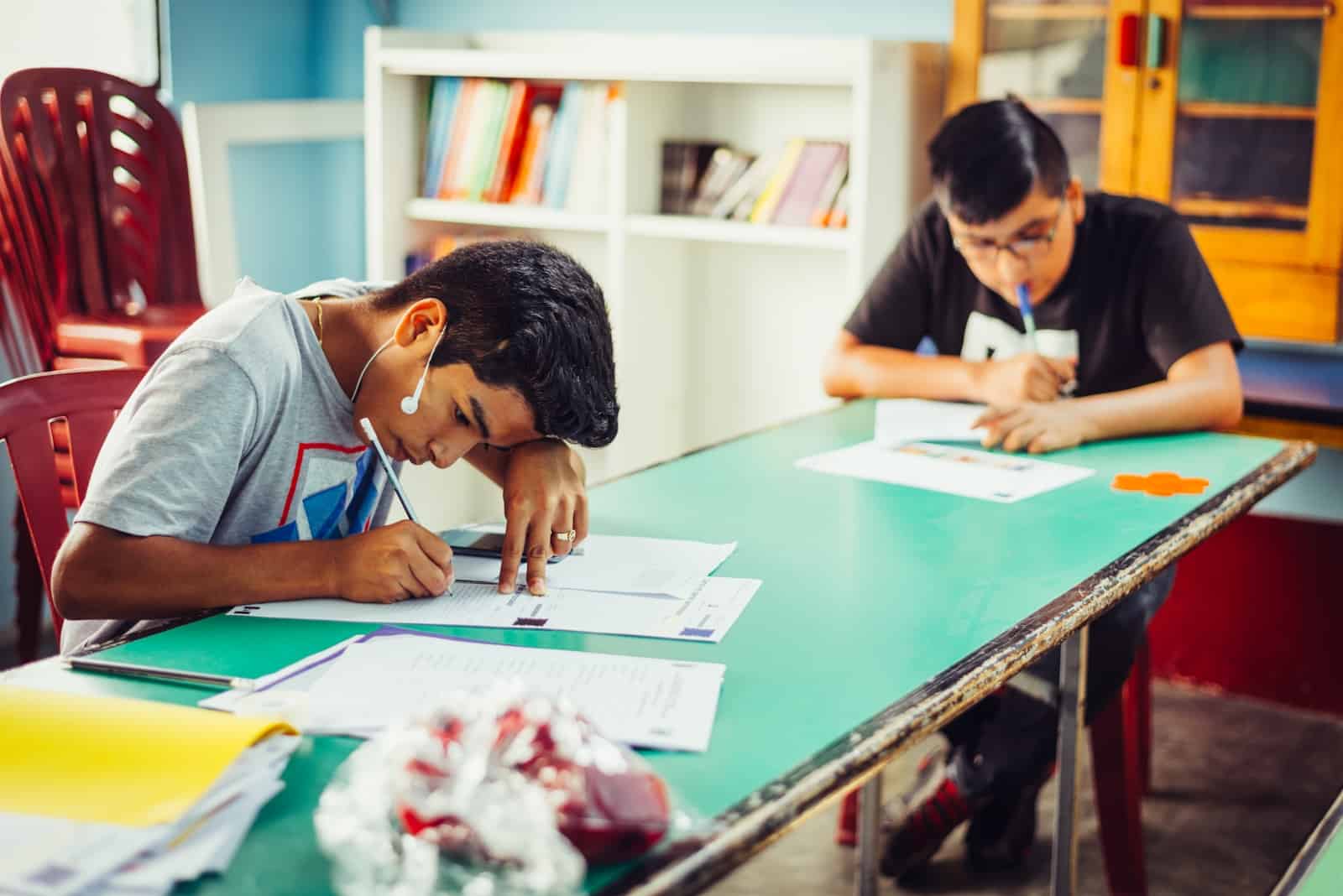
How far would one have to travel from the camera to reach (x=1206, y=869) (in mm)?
2330

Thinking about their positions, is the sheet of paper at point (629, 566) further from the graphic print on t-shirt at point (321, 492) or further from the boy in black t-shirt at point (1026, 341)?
the boy in black t-shirt at point (1026, 341)

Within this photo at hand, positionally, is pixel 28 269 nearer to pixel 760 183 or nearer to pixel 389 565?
pixel 760 183

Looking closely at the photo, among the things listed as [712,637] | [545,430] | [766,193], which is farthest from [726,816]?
[766,193]

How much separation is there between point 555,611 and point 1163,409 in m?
1.11

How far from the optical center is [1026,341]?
2264mm

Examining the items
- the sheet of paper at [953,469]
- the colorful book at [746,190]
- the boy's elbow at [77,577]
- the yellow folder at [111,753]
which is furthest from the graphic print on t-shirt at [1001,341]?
the yellow folder at [111,753]

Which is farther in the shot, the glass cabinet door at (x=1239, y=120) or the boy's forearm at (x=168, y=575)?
the glass cabinet door at (x=1239, y=120)

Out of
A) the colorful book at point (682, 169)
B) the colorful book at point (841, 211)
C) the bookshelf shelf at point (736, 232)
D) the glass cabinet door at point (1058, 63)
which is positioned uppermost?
the glass cabinet door at point (1058, 63)

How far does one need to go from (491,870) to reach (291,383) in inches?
27.7

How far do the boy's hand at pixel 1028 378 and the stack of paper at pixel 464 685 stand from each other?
1066mm

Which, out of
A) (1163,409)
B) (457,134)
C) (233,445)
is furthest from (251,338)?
(457,134)

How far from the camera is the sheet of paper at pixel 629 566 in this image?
4.53 feet

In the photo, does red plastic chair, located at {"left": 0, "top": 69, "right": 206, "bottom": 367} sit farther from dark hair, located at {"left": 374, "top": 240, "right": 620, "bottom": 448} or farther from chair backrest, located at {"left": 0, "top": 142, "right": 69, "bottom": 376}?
dark hair, located at {"left": 374, "top": 240, "right": 620, "bottom": 448}

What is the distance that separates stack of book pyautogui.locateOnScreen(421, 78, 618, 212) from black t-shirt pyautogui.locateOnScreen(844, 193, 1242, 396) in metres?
1.19
